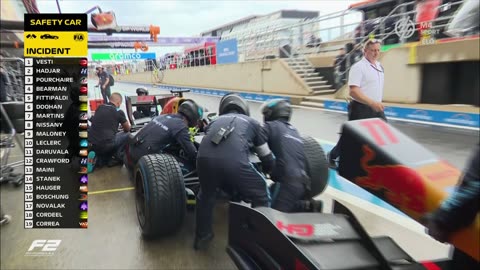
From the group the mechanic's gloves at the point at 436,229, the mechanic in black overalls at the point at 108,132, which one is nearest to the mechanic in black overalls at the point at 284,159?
the mechanic's gloves at the point at 436,229

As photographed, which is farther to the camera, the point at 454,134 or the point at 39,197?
the point at 454,134

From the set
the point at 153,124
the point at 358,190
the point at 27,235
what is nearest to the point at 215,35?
the point at 153,124

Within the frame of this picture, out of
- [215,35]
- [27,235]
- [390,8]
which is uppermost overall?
[390,8]

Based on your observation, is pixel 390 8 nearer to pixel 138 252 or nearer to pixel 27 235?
pixel 138 252

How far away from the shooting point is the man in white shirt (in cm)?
244

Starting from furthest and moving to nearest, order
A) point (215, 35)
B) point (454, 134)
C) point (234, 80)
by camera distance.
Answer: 1. point (234, 80)
2. point (454, 134)
3. point (215, 35)

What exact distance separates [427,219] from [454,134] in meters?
4.30

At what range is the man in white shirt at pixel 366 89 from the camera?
8.00 feet

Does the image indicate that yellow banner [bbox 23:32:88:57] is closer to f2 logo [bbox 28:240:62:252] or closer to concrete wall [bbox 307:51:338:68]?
f2 logo [bbox 28:240:62:252]

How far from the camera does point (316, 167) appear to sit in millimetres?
2525

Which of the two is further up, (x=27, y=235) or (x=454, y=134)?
(x=454, y=134)

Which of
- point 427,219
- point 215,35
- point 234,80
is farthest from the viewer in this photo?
point 234,80

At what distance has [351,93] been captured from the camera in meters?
2.65

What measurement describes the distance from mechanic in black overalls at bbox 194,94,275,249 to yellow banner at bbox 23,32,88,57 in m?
1.04
